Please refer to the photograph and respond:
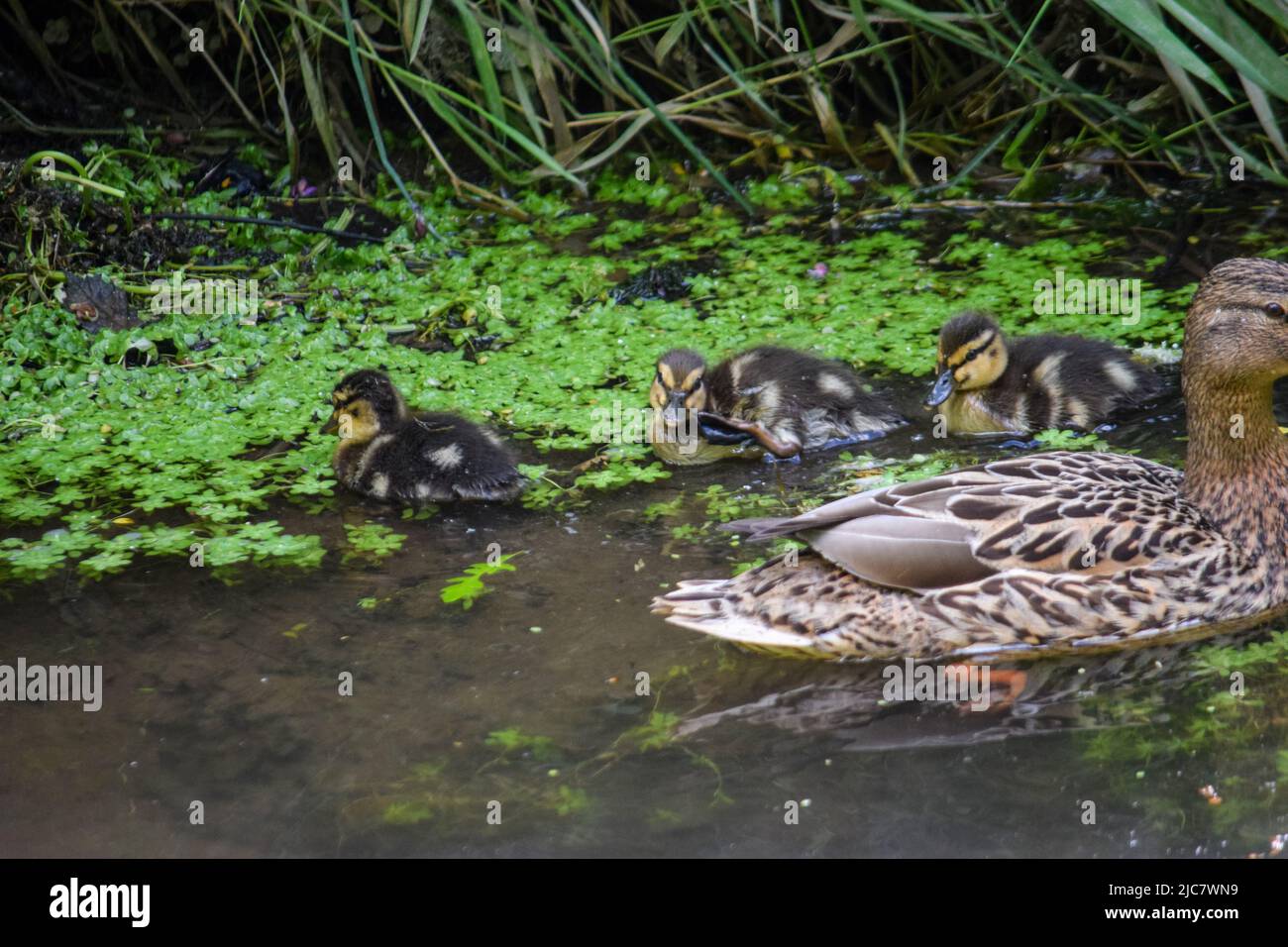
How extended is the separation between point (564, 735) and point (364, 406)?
1.66 m

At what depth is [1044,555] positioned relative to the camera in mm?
3184

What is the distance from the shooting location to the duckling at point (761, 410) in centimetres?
429

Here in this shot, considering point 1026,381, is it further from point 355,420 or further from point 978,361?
point 355,420

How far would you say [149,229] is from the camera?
5.70 m

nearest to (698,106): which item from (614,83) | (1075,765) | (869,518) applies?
(614,83)

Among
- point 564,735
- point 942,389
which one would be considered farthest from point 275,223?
point 564,735

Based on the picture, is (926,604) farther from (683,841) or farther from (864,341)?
(864,341)

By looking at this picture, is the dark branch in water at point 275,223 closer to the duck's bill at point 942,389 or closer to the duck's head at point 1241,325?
the duck's bill at point 942,389

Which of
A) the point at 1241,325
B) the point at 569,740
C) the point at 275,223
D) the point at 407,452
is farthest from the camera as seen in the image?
the point at 275,223

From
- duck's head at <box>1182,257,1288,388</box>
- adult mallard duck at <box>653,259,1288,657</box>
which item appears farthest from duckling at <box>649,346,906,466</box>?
duck's head at <box>1182,257,1288,388</box>

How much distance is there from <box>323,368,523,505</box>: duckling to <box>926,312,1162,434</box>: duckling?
1305mm

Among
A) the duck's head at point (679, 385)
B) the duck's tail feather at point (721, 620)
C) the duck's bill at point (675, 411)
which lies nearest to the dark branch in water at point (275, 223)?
the duck's head at point (679, 385)

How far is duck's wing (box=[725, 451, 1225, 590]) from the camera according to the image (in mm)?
3189

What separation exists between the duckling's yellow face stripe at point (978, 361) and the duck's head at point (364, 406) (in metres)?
1.63
